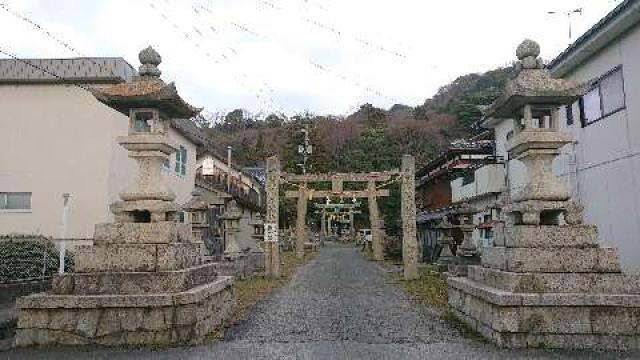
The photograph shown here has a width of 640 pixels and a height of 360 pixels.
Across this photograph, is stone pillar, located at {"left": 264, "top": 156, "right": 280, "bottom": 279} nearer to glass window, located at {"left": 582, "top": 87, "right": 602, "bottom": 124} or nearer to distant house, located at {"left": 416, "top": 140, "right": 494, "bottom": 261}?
A: distant house, located at {"left": 416, "top": 140, "right": 494, "bottom": 261}

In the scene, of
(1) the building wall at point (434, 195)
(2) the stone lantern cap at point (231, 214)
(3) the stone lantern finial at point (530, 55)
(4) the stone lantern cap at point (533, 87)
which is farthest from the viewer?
(1) the building wall at point (434, 195)

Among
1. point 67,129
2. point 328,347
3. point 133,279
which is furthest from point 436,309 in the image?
point 67,129

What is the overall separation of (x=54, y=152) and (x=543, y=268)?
1735cm

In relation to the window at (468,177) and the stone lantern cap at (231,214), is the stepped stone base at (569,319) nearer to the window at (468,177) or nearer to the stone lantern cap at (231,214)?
the stone lantern cap at (231,214)

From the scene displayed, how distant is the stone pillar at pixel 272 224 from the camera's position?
55.7ft

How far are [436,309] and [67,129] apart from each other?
15.1 meters

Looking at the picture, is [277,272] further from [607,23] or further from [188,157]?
[607,23]

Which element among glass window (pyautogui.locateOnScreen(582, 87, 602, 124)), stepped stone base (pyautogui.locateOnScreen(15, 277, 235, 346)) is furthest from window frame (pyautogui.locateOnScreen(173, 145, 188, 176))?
glass window (pyautogui.locateOnScreen(582, 87, 602, 124))

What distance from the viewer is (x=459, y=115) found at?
50625mm

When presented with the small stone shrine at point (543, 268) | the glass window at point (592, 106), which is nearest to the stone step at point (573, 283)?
the small stone shrine at point (543, 268)

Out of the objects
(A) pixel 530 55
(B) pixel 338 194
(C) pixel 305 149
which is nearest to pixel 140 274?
(A) pixel 530 55

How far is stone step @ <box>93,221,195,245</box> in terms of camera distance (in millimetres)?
6562

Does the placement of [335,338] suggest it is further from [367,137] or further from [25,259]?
[367,137]

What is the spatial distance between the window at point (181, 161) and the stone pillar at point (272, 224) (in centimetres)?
714
